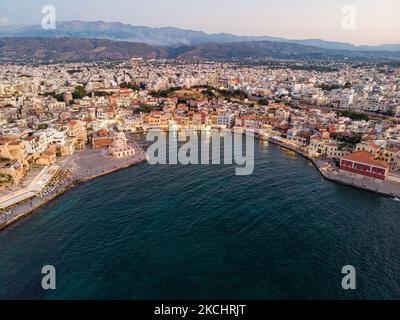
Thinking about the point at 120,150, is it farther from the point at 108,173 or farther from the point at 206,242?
the point at 206,242

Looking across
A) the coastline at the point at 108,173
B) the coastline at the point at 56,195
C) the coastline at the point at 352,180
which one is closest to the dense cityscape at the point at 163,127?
the coastline at the point at 352,180

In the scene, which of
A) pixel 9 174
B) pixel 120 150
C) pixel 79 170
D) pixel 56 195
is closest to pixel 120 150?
pixel 120 150

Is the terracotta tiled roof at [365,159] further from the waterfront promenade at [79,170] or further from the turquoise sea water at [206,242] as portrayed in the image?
the waterfront promenade at [79,170]

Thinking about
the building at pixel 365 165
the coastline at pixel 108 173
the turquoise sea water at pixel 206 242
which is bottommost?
the turquoise sea water at pixel 206 242

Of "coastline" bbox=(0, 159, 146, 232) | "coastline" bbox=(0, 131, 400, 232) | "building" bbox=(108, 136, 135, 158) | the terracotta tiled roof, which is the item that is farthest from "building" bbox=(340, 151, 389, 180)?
"building" bbox=(108, 136, 135, 158)

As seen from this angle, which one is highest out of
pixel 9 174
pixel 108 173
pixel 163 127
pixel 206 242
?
pixel 163 127

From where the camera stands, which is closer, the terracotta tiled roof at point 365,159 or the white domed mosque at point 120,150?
the terracotta tiled roof at point 365,159
